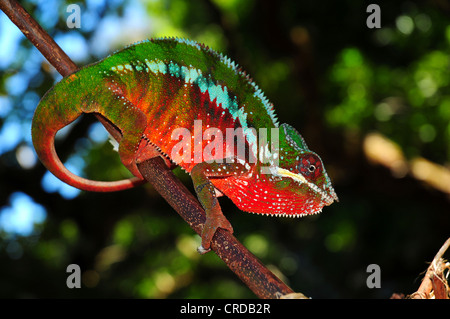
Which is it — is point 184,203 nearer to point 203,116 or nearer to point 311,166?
point 203,116

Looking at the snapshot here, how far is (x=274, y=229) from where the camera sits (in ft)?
21.2

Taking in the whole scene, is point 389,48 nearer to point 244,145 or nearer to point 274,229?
point 274,229

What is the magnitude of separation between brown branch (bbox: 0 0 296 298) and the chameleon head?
0.24m

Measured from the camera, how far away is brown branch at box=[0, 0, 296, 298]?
131cm

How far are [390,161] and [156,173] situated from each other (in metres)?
4.08

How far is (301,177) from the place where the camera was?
1.48 m

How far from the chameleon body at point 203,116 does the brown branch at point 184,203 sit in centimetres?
9

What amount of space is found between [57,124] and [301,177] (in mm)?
830

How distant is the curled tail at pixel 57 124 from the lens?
1.58 meters

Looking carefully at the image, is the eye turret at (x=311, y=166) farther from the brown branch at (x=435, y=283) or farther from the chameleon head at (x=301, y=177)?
the brown branch at (x=435, y=283)

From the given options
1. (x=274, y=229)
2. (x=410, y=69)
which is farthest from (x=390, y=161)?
(x=274, y=229)

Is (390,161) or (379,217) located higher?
(390,161)

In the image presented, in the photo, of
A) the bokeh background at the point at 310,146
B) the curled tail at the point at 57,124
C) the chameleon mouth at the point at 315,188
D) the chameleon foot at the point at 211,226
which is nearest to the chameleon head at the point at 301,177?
the chameleon mouth at the point at 315,188

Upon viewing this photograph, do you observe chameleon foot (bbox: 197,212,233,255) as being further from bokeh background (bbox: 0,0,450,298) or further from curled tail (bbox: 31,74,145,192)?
bokeh background (bbox: 0,0,450,298)
